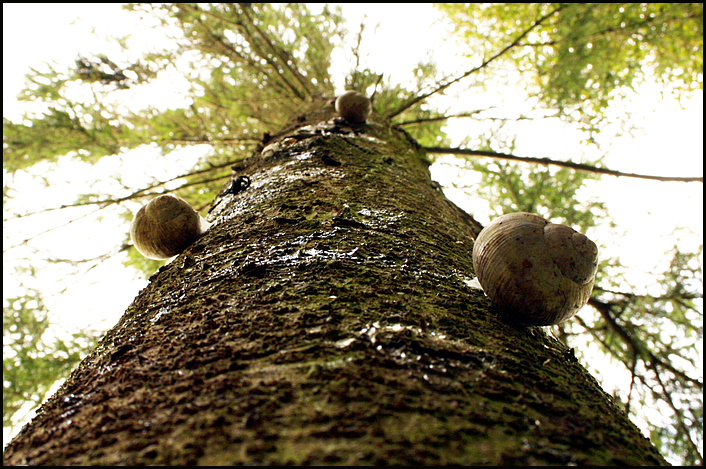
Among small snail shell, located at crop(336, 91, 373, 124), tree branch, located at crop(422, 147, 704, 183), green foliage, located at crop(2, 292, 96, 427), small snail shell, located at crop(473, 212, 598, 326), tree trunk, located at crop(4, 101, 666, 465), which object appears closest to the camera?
tree trunk, located at crop(4, 101, 666, 465)

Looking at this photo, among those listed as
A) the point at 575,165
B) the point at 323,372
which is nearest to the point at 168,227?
the point at 323,372

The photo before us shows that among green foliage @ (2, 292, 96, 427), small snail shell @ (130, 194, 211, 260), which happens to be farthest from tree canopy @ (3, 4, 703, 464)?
small snail shell @ (130, 194, 211, 260)

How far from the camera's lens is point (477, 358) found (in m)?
0.77

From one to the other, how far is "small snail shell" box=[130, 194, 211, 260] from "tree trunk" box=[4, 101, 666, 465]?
133 mm

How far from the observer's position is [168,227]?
1.38 m

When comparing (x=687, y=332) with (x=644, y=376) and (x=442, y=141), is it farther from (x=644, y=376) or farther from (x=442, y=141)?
(x=442, y=141)


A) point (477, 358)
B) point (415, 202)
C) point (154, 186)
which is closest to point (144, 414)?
point (477, 358)

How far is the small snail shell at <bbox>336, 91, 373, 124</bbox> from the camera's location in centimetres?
258

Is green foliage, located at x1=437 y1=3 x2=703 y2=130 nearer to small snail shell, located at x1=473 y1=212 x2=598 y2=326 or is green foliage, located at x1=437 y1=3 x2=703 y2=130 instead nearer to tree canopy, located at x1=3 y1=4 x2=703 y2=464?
tree canopy, located at x1=3 y1=4 x2=703 y2=464

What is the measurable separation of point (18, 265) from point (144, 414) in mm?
4070

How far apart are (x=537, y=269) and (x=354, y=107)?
76.4 inches

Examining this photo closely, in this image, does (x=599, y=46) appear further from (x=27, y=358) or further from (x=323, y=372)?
(x=27, y=358)

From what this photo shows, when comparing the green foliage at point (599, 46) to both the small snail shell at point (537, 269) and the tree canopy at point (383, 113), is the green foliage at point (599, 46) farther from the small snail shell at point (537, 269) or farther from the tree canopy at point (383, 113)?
the small snail shell at point (537, 269)

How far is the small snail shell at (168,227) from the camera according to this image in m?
1.39
